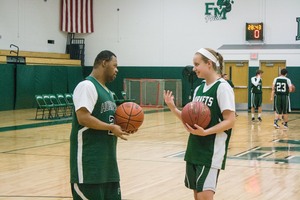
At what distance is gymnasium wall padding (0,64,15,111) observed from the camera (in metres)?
25.9

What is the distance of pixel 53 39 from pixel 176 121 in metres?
11.9

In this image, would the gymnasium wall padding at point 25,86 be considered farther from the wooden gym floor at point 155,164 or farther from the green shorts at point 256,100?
the green shorts at point 256,100

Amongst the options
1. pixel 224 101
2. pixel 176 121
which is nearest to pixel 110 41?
pixel 176 121

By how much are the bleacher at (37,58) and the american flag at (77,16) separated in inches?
62.9

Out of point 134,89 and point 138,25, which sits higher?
point 138,25

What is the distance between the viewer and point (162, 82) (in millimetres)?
29562

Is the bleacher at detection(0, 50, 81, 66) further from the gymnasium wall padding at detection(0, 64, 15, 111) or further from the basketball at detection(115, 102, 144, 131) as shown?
the basketball at detection(115, 102, 144, 131)

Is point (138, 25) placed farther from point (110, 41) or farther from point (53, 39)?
point (53, 39)

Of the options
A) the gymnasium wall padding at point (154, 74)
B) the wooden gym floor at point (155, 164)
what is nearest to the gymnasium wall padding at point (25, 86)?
the gymnasium wall padding at point (154, 74)

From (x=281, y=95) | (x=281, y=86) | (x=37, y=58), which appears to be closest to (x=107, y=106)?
(x=281, y=86)

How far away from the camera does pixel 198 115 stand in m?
4.94

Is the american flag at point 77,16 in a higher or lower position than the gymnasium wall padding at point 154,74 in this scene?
higher

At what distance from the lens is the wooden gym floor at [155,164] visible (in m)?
8.21

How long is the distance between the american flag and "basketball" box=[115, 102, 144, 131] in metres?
26.5
